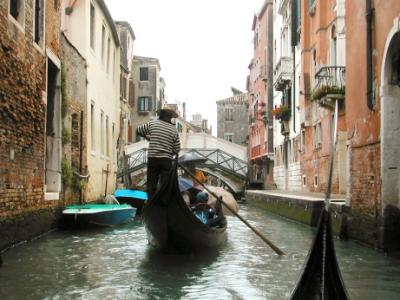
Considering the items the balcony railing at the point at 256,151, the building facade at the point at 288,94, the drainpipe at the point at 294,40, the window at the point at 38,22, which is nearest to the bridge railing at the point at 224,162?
the balcony railing at the point at 256,151

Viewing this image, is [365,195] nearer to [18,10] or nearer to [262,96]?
[18,10]

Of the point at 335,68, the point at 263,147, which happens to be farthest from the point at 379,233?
the point at 263,147

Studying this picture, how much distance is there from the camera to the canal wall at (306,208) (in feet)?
27.7

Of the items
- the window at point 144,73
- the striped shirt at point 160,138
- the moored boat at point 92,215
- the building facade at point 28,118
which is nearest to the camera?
the building facade at point 28,118

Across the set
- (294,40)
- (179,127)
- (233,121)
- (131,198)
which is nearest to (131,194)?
(131,198)

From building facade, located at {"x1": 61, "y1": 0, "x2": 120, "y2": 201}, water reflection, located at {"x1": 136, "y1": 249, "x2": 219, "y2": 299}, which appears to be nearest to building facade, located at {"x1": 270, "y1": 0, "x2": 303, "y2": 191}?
building facade, located at {"x1": 61, "y1": 0, "x2": 120, "y2": 201}

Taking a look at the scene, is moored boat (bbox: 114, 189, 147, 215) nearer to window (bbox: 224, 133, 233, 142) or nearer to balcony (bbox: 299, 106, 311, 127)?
balcony (bbox: 299, 106, 311, 127)

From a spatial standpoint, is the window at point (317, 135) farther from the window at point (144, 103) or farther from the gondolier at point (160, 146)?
the window at point (144, 103)

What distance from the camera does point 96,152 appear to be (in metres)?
12.2

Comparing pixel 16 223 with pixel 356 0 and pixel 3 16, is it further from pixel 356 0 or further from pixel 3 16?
pixel 356 0

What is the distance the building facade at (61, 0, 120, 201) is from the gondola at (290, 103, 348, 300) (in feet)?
26.8

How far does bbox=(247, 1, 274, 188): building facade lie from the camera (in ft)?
88.2

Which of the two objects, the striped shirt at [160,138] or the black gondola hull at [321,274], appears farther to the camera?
the striped shirt at [160,138]

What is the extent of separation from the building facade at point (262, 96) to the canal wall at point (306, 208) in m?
9.04
